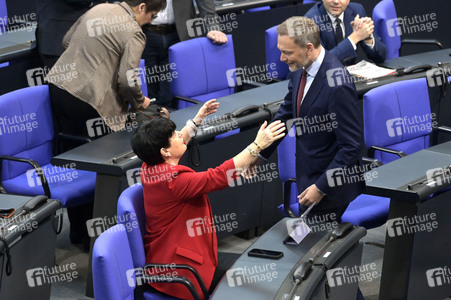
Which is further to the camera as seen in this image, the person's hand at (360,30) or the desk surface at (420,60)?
the desk surface at (420,60)

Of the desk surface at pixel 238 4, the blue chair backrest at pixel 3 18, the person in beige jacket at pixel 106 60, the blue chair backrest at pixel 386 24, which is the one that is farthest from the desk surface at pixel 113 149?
the blue chair backrest at pixel 3 18

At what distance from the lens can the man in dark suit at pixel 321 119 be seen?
11.2ft

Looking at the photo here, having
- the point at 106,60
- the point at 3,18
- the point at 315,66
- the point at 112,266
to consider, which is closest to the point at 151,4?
the point at 106,60

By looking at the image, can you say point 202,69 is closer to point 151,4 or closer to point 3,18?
point 151,4

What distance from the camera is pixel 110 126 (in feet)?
15.0

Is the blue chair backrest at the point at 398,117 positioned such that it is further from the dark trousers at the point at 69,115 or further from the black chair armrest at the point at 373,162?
the dark trousers at the point at 69,115

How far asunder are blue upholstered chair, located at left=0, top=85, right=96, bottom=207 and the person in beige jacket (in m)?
0.19

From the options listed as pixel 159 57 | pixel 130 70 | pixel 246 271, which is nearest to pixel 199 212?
pixel 246 271

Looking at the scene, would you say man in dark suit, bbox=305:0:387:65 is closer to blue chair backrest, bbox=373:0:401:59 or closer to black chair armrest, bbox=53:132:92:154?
blue chair backrest, bbox=373:0:401:59

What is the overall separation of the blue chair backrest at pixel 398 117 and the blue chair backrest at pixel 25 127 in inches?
76.1

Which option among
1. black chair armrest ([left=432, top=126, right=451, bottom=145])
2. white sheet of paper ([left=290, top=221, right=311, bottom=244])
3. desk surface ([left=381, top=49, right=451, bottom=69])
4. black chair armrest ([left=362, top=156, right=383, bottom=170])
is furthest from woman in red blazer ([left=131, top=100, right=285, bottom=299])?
desk surface ([left=381, top=49, right=451, bottom=69])

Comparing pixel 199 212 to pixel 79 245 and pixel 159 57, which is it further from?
pixel 159 57

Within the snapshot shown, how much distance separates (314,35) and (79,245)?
219cm

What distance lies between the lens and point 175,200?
332 centimetres
